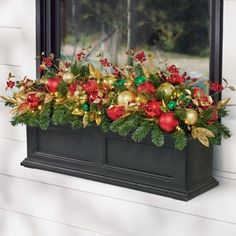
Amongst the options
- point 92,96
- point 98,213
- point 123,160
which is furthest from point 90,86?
point 98,213

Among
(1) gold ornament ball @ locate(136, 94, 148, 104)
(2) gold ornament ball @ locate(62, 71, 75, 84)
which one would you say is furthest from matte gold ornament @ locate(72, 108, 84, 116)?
(1) gold ornament ball @ locate(136, 94, 148, 104)

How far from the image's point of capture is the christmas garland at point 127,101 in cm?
199

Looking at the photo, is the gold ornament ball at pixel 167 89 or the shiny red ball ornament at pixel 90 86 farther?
the shiny red ball ornament at pixel 90 86

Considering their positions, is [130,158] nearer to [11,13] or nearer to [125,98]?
[125,98]

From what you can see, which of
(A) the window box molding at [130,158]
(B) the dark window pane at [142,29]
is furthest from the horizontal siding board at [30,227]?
(B) the dark window pane at [142,29]

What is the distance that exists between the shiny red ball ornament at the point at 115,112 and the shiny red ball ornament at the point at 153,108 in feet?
0.32

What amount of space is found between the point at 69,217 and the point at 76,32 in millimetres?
687

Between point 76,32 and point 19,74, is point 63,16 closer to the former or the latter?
point 76,32

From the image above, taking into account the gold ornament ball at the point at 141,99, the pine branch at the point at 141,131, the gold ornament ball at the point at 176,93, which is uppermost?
the gold ornament ball at the point at 176,93

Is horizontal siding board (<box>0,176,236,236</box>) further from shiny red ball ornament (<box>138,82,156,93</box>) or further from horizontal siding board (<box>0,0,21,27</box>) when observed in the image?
horizontal siding board (<box>0,0,21,27</box>)

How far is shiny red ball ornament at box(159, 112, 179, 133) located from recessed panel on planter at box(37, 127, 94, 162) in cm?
33

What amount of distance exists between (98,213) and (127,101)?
576 mm

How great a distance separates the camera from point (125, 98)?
6.74 feet

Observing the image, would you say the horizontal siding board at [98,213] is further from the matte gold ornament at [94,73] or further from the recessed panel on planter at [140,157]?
the matte gold ornament at [94,73]
